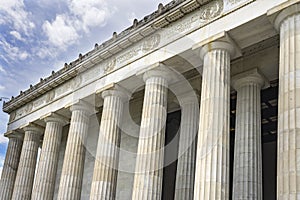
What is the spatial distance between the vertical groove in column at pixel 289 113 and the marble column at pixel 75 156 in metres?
19.3

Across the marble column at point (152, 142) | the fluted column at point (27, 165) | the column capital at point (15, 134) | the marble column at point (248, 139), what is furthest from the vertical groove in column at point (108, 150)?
the column capital at point (15, 134)

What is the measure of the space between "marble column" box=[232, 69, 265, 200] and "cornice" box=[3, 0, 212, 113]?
253 inches

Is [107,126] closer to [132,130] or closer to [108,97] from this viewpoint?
[108,97]

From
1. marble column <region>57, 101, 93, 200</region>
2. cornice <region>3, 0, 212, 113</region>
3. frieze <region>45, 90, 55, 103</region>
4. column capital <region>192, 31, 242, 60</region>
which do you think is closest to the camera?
column capital <region>192, 31, 242, 60</region>

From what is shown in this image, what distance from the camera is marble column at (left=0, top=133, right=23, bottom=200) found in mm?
44375

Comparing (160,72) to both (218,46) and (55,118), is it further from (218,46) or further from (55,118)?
(55,118)

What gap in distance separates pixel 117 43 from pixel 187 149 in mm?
9664

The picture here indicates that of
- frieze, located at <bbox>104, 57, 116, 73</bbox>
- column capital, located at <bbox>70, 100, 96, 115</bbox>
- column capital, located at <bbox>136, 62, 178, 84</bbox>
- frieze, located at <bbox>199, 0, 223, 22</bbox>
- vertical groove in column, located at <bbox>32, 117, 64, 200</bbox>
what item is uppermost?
frieze, located at <bbox>199, 0, 223, 22</bbox>

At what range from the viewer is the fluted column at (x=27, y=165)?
4112cm

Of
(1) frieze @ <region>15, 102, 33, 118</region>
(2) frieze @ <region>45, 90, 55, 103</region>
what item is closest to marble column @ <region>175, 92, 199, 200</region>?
(2) frieze @ <region>45, 90, 55, 103</region>

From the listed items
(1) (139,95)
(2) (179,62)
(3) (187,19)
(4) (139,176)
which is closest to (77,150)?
(1) (139,95)

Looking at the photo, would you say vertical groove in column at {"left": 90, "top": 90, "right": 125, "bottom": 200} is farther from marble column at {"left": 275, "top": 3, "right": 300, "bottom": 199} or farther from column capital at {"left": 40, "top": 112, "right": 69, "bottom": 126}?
marble column at {"left": 275, "top": 3, "right": 300, "bottom": 199}

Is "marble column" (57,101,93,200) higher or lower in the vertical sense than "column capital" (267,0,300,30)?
lower

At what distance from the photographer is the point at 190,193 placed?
29.2m
